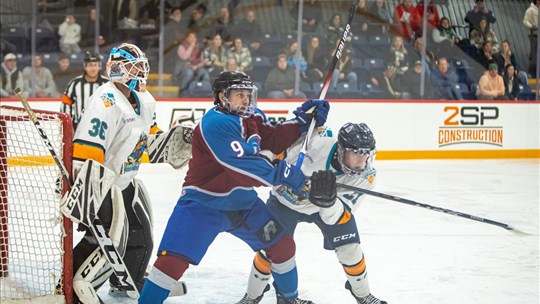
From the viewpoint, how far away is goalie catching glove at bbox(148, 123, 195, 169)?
374 cm

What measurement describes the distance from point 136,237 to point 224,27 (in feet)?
16.8

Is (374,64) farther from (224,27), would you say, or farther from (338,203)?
(338,203)

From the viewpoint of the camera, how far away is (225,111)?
10.4 feet

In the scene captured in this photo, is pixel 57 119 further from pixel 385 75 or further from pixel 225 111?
pixel 385 75

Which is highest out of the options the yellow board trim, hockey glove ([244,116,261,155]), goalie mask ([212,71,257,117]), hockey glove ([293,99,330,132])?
goalie mask ([212,71,257,117])

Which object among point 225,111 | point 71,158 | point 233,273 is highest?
point 225,111

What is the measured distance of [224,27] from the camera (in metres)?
8.48

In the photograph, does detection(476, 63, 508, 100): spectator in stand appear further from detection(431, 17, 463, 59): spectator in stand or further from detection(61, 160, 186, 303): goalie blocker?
detection(61, 160, 186, 303): goalie blocker

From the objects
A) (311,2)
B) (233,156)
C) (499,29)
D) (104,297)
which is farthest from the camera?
(499,29)

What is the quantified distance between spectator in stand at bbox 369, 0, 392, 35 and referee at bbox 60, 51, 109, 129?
405cm

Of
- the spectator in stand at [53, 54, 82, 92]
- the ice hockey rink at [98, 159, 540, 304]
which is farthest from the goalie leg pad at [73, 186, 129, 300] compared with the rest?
the spectator in stand at [53, 54, 82, 92]

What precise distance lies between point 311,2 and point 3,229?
542 cm

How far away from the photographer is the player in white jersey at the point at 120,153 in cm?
328

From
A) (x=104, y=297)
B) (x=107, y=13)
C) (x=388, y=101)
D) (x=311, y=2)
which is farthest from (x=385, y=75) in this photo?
(x=104, y=297)
